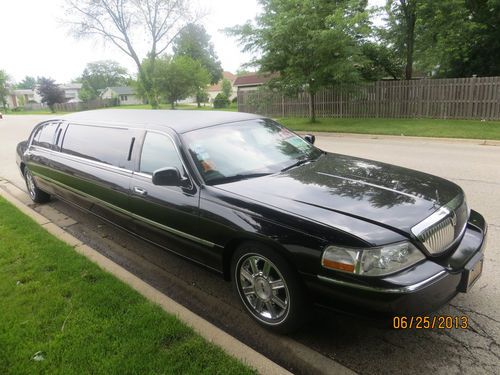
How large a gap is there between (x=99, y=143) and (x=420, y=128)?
12899mm

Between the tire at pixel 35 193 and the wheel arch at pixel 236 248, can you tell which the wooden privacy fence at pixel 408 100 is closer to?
the tire at pixel 35 193

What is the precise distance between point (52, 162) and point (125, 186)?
7.31ft

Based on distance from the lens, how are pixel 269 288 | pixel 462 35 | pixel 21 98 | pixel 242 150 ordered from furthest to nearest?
1. pixel 21 98
2. pixel 462 35
3. pixel 242 150
4. pixel 269 288

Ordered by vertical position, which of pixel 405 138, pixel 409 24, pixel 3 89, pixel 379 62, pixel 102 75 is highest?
pixel 102 75

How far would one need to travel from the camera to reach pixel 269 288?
2.82 m

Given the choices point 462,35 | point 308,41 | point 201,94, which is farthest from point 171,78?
point 462,35

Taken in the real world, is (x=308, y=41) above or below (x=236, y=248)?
above

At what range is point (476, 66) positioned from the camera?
2370 cm

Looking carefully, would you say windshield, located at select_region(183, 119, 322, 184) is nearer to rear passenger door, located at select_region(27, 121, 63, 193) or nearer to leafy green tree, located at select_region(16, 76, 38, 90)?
rear passenger door, located at select_region(27, 121, 63, 193)

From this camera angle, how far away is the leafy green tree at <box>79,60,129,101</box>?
101188 millimetres

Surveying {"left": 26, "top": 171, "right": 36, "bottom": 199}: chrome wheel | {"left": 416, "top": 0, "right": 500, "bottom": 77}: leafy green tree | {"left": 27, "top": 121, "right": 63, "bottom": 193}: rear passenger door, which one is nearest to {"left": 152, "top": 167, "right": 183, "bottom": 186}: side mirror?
{"left": 27, "top": 121, "right": 63, "bottom": 193}: rear passenger door

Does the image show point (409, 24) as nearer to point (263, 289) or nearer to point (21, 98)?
point (263, 289)

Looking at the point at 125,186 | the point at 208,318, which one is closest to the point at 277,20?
the point at 125,186

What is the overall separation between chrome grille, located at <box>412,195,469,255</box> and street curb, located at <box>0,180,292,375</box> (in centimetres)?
123
